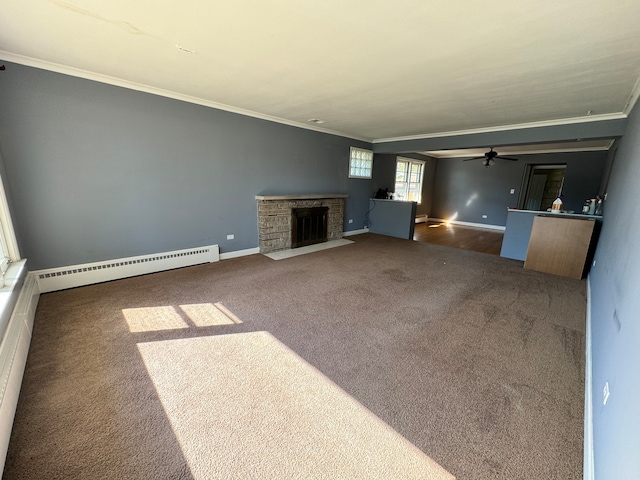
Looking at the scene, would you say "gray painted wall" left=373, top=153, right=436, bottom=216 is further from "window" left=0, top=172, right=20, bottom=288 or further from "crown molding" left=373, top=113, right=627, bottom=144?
"window" left=0, top=172, right=20, bottom=288

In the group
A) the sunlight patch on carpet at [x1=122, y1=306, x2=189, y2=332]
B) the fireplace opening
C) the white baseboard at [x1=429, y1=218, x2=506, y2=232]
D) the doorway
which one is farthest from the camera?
the white baseboard at [x1=429, y1=218, x2=506, y2=232]

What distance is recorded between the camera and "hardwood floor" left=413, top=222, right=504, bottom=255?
5777mm

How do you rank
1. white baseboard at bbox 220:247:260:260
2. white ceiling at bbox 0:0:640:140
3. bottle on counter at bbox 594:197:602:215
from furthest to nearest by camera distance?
white baseboard at bbox 220:247:260:260 < bottle on counter at bbox 594:197:602:215 < white ceiling at bbox 0:0:640:140

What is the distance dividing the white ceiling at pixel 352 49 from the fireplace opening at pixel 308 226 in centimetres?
209

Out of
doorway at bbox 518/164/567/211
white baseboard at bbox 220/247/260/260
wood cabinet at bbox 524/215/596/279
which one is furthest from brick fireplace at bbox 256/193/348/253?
doorway at bbox 518/164/567/211

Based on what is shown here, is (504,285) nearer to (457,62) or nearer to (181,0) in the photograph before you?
(457,62)

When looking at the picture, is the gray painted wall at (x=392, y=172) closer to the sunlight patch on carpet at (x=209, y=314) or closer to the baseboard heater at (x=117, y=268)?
the baseboard heater at (x=117, y=268)

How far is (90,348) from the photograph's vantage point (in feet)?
6.57

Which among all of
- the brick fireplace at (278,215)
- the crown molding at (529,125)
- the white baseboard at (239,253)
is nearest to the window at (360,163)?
the crown molding at (529,125)

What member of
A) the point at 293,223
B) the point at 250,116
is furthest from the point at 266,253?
the point at 250,116

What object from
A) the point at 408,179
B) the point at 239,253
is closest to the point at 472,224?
the point at 408,179

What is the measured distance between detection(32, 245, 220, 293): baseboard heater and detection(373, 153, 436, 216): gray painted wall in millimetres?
4698

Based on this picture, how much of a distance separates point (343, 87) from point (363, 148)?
3.47 m

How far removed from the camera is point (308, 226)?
17.3ft
